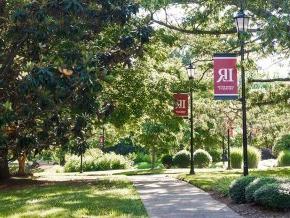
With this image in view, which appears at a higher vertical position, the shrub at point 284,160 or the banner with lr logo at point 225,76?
the banner with lr logo at point 225,76

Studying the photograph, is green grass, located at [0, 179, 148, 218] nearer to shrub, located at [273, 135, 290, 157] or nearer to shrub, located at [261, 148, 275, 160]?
shrub, located at [273, 135, 290, 157]

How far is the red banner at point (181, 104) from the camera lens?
80.8 feet

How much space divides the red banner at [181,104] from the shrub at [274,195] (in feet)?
45.2

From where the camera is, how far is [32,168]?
3244cm

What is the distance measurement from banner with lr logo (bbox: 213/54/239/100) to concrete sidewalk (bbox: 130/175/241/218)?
9.78 ft

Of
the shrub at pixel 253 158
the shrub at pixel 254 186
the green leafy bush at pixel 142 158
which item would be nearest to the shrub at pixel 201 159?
the shrub at pixel 253 158

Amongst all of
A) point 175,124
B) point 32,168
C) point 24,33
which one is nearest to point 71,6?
point 24,33

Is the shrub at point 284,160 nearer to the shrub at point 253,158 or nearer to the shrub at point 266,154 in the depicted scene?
the shrub at point 253,158

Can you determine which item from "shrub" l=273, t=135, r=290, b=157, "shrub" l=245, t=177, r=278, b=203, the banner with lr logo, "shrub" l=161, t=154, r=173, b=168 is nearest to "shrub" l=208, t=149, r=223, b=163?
"shrub" l=273, t=135, r=290, b=157

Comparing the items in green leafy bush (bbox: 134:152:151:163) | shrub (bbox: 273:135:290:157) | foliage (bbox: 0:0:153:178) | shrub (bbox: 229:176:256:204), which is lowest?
green leafy bush (bbox: 134:152:151:163)

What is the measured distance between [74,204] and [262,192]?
188 inches

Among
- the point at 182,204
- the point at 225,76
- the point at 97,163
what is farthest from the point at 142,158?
the point at 182,204

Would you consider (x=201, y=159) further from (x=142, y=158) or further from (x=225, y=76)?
(x=225, y=76)

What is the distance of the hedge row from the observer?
34.0 ft
